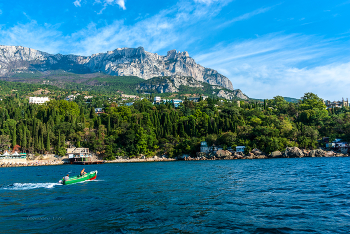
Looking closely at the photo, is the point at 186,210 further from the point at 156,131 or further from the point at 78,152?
the point at 156,131

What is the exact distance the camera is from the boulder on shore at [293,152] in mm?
75812

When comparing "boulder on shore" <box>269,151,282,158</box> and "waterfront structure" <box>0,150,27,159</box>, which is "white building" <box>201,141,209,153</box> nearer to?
"boulder on shore" <box>269,151,282,158</box>

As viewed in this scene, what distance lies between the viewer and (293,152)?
7631 centimetres

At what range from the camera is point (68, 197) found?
857 inches

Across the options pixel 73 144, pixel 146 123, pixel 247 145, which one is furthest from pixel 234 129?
pixel 73 144

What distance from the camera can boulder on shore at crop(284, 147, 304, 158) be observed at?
75.8 m

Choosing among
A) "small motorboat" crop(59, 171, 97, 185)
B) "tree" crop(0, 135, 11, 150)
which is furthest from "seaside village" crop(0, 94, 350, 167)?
"small motorboat" crop(59, 171, 97, 185)

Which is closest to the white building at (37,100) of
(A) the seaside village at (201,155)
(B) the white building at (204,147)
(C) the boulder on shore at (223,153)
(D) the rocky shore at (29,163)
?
(A) the seaside village at (201,155)

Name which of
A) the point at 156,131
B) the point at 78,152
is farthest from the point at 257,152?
the point at 78,152

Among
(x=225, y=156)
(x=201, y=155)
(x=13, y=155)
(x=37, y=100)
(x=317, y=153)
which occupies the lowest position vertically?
(x=225, y=156)

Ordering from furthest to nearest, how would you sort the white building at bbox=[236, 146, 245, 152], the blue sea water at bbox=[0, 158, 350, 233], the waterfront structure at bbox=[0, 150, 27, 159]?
the white building at bbox=[236, 146, 245, 152] → the waterfront structure at bbox=[0, 150, 27, 159] → the blue sea water at bbox=[0, 158, 350, 233]

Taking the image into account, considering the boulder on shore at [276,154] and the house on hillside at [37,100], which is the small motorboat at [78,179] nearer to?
the boulder on shore at [276,154]

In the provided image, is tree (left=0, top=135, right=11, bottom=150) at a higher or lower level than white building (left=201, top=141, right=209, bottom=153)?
higher

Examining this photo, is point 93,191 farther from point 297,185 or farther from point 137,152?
point 137,152
